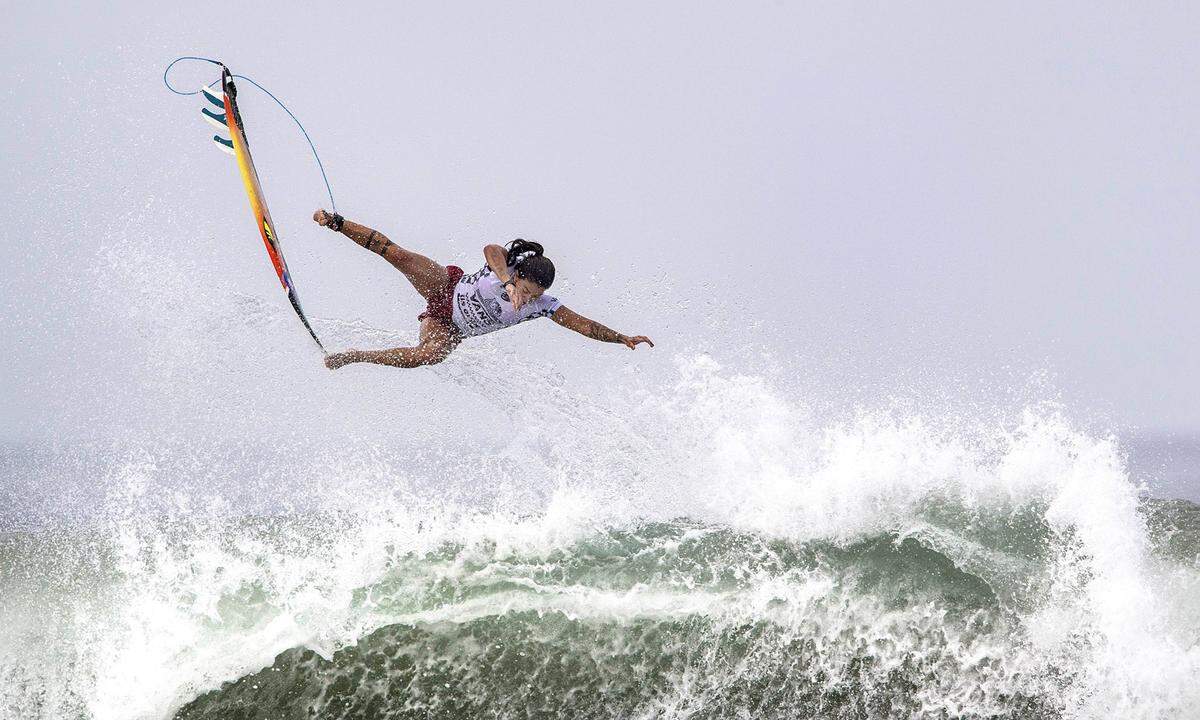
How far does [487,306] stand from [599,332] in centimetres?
100

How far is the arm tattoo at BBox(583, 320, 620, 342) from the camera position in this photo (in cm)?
739

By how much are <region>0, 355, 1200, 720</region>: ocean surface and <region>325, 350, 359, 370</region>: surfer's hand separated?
0.97 metres

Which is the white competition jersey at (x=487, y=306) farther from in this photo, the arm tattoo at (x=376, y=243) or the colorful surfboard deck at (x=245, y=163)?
the colorful surfboard deck at (x=245, y=163)

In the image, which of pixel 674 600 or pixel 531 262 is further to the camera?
pixel 531 262

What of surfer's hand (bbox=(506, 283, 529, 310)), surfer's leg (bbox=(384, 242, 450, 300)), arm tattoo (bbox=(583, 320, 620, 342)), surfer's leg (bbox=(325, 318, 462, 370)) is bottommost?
surfer's leg (bbox=(325, 318, 462, 370))

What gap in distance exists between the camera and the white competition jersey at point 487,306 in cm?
725

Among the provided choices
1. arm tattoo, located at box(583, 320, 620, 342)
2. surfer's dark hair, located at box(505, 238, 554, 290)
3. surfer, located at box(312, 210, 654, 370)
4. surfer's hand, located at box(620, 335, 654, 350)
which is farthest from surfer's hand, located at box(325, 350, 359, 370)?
surfer's hand, located at box(620, 335, 654, 350)

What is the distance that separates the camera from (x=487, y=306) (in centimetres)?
733

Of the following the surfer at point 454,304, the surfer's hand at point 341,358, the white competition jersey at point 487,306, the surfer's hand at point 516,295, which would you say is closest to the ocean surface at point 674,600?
the surfer's hand at point 341,358

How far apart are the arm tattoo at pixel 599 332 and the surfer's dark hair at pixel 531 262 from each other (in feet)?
2.66

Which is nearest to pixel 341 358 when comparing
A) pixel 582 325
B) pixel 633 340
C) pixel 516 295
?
pixel 516 295

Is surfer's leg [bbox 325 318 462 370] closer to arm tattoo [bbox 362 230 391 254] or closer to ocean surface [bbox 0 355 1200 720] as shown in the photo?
arm tattoo [bbox 362 230 391 254]

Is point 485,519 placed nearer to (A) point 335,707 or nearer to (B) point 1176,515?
(A) point 335,707

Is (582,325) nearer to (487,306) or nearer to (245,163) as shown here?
(487,306)
